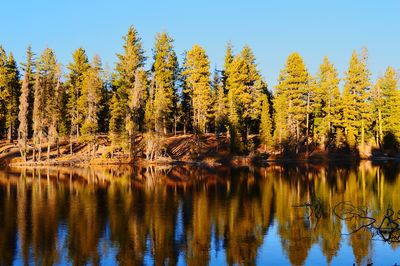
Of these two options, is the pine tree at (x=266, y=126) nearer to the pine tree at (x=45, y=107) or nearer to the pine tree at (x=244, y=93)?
the pine tree at (x=244, y=93)

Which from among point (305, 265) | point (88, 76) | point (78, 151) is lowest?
point (305, 265)

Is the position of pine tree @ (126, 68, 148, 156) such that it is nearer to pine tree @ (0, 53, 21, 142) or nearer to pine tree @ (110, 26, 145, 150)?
pine tree @ (110, 26, 145, 150)

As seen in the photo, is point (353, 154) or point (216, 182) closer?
point (216, 182)

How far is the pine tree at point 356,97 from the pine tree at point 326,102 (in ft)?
4.76

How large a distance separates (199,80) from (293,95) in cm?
1447

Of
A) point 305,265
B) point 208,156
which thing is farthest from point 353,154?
point 305,265

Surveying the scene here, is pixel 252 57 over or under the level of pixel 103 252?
over

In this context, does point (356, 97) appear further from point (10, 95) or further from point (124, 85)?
point (10, 95)

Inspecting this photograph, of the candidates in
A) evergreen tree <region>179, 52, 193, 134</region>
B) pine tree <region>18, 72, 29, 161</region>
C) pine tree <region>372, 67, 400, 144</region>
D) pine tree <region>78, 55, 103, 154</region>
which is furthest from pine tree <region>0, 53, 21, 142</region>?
pine tree <region>372, 67, 400, 144</region>

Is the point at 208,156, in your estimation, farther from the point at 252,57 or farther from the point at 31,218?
the point at 31,218

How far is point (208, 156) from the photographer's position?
236 ft

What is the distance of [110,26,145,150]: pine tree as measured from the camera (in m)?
69.3

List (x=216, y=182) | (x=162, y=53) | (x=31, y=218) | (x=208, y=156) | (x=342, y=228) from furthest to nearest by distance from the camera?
(x=162, y=53)
(x=208, y=156)
(x=216, y=182)
(x=31, y=218)
(x=342, y=228)

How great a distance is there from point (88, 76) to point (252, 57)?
94.1 feet
